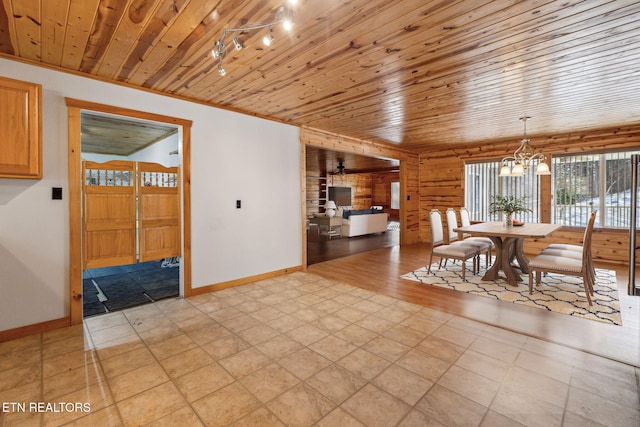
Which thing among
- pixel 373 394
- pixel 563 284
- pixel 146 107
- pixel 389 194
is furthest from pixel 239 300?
pixel 389 194

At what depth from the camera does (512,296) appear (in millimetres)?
3531

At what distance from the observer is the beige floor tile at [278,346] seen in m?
2.28

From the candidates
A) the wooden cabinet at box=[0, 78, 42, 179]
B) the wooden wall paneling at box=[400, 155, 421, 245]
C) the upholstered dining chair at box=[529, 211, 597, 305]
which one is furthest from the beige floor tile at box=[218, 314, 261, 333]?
the wooden wall paneling at box=[400, 155, 421, 245]

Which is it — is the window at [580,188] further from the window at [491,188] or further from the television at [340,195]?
the television at [340,195]

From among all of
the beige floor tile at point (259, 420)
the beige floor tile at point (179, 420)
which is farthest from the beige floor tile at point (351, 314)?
the beige floor tile at point (179, 420)

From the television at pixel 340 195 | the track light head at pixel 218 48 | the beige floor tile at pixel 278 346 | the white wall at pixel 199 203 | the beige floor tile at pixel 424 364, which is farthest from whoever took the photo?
the television at pixel 340 195

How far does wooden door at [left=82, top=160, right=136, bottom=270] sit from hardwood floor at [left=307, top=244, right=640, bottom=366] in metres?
2.64

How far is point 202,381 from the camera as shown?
1.94 m

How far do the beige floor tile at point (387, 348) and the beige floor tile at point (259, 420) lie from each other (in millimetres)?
950

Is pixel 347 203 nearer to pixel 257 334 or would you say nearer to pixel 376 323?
pixel 376 323

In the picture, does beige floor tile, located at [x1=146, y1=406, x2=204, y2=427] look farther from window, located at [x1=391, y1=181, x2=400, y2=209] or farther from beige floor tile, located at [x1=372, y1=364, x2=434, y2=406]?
window, located at [x1=391, y1=181, x2=400, y2=209]

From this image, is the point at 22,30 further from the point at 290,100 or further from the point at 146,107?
the point at 290,100

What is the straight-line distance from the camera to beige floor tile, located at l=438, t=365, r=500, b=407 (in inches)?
70.3

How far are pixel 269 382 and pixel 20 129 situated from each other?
9.14ft
